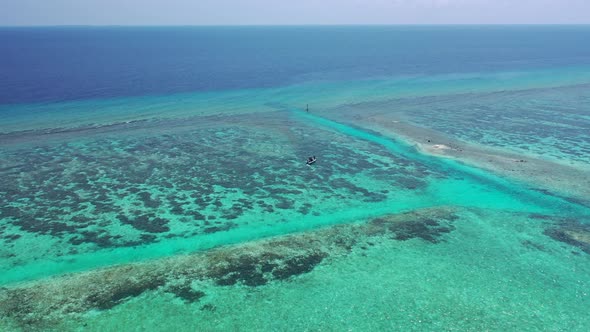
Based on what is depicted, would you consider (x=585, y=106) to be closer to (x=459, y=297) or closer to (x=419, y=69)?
(x=419, y=69)

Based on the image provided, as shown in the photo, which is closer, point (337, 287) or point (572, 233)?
point (337, 287)

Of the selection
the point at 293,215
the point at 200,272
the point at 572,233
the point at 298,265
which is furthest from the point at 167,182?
the point at 572,233

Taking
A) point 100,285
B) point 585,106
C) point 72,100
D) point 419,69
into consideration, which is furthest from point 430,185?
point 419,69

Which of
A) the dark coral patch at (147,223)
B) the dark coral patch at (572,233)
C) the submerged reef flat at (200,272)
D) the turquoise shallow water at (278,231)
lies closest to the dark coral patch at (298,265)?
the submerged reef flat at (200,272)

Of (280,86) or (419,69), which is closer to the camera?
(280,86)

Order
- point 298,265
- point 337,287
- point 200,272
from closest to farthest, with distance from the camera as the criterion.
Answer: point 337,287
point 200,272
point 298,265

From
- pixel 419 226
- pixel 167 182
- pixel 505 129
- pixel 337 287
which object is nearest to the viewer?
pixel 337 287

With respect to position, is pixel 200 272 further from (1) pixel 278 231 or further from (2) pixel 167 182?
(2) pixel 167 182
